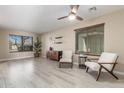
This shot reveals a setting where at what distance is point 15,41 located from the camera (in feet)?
24.8

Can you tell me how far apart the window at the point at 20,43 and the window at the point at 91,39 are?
445 cm

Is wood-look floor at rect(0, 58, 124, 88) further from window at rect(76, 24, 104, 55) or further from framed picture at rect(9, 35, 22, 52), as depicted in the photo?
framed picture at rect(9, 35, 22, 52)

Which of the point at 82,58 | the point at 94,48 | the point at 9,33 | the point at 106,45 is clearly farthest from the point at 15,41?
the point at 106,45

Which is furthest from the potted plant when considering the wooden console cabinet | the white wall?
the white wall

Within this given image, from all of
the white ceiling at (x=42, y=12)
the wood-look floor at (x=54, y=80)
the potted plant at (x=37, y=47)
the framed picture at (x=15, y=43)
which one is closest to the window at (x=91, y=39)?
the white ceiling at (x=42, y=12)

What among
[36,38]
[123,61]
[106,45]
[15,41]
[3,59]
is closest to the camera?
[123,61]

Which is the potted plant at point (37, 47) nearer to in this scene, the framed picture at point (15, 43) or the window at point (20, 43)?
the window at point (20, 43)

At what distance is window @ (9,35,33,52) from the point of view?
7.34 m

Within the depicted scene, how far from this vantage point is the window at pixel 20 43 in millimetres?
7340

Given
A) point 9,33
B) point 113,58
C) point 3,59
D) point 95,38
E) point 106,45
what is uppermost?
point 9,33

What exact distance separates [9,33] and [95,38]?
571cm

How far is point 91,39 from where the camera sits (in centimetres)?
489

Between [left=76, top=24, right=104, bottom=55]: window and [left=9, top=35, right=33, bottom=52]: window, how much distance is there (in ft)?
14.6

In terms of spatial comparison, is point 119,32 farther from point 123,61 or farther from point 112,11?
point 123,61
